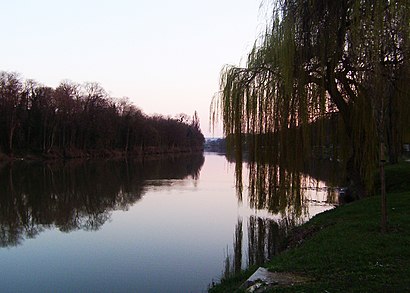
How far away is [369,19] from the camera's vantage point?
25.8 ft

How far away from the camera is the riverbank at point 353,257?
4.29 m

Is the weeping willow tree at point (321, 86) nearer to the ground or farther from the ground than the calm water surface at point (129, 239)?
farther from the ground

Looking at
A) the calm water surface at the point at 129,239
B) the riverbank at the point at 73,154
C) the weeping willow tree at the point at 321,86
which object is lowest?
the calm water surface at the point at 129,239

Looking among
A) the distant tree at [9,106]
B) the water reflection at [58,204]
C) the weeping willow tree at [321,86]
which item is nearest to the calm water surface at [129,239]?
the water reflection at [58,204]

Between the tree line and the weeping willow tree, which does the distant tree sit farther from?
the weeping willow tree

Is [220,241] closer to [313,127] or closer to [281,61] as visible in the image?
[313,127]

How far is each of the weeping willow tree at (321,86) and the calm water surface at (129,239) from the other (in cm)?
193

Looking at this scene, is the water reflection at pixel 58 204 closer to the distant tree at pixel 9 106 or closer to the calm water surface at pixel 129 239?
the calm water surface at pixel 129 239

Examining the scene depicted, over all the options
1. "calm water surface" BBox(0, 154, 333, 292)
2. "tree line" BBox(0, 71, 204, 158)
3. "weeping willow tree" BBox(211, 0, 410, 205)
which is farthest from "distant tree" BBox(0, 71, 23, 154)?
"weeping willow tree" BBox(211, 0, 410, 205)

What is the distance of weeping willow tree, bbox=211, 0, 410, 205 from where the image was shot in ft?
27.5

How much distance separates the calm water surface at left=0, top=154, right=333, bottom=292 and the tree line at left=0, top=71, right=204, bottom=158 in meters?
32.1

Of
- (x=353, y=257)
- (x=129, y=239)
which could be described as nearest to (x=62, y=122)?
(x=129, y=239)

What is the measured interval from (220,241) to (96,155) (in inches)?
2043

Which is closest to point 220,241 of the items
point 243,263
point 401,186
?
point 243,263
